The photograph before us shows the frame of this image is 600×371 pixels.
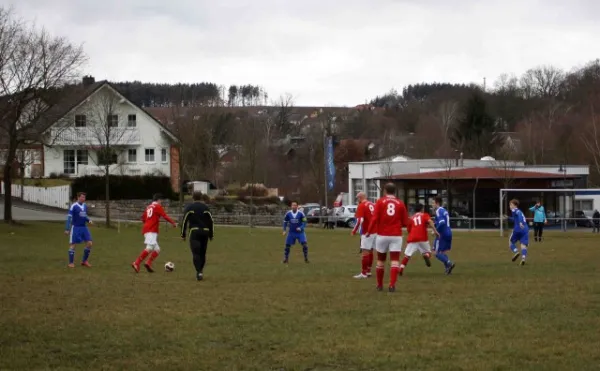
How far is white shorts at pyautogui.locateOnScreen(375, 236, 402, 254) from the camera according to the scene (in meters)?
14.9

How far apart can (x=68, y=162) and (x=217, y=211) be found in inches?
617

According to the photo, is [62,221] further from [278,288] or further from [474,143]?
[474,143]

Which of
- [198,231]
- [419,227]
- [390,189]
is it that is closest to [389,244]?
[390,189]

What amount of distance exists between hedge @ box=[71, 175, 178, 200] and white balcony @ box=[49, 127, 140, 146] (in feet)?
9.78

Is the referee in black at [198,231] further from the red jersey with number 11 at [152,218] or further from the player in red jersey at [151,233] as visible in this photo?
the red jersey with number 11 at [152,218]

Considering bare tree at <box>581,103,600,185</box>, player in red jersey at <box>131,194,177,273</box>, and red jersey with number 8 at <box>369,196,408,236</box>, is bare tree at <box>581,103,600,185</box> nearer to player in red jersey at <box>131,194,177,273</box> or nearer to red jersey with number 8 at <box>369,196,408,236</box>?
player in red jersey at <box>131,194,177,273</box>

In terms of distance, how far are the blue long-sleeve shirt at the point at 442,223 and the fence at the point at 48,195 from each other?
1740 inches

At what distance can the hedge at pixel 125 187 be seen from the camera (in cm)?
6178

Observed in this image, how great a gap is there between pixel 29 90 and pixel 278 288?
2943cm

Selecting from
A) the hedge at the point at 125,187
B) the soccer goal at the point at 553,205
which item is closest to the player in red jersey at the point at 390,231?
the soccer goal at the point at 553,205

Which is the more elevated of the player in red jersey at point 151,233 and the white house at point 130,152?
the white house at point 130,152

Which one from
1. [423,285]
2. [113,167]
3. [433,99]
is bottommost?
[423,285]

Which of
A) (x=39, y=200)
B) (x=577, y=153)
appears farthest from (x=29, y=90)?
(x=577, y=153)

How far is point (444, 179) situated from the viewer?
5778cm
